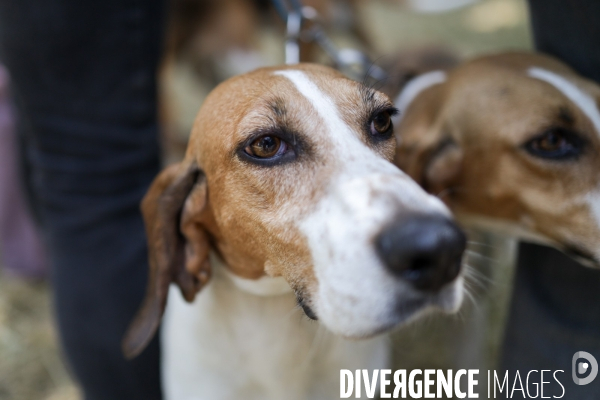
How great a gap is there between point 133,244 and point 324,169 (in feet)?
4.25

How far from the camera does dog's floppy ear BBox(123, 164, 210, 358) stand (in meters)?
1.83

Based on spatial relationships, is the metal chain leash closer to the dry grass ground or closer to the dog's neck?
the dog's neck

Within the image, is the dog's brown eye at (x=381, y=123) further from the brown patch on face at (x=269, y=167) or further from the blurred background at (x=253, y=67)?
the blurred background at (x=253, y=67)

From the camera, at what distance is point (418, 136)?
2457 millimetres

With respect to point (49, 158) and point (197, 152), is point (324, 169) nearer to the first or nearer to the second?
point (197, 152)

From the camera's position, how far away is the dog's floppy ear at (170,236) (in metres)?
1.83

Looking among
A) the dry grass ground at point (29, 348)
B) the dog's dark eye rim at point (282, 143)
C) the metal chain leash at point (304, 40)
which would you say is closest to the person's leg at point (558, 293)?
the metal chain leash at point (304, 40)

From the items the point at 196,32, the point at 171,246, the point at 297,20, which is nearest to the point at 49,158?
the point at 171,246

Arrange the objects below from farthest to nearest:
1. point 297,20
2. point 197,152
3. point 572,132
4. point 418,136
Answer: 1. point 297,20
2. point 418,136
3. point 572,132
4. point 197,152

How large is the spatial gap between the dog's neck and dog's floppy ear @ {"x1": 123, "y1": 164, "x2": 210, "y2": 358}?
6 centimetres

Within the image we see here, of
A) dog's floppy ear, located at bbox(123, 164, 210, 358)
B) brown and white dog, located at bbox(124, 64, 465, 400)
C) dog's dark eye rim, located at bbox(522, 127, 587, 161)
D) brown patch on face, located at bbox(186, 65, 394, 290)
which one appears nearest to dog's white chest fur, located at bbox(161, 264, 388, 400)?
brown and white dog, located at bbox(124, 64, 465, 400)

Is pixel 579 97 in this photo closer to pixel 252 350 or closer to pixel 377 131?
pixel 377 131

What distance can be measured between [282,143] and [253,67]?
337cm

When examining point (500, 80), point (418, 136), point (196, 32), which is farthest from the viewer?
point (196, 32)
